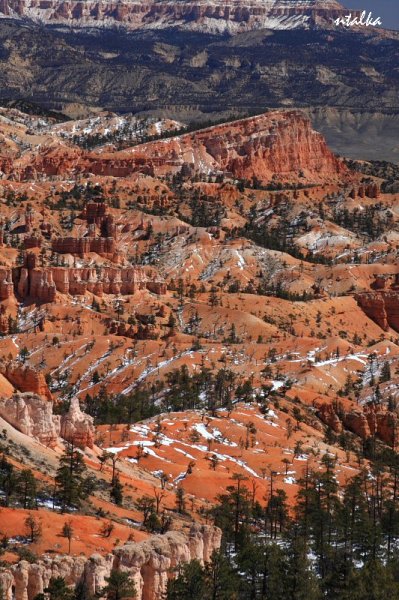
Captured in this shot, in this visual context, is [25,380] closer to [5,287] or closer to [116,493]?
[116,493]

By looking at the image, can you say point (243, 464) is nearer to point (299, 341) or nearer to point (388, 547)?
point (388, 547)

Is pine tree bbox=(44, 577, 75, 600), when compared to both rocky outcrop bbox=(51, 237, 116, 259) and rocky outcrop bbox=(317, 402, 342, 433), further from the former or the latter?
rocky outcrop bbox=(51, 237, 116, 259)

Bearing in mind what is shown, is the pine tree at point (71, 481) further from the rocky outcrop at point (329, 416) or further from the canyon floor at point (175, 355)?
the rocky outcrop at point (329, 416)

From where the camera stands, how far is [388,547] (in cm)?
6869

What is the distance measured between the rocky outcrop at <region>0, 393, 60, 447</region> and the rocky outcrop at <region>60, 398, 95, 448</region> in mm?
2097

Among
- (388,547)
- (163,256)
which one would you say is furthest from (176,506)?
(163,256)

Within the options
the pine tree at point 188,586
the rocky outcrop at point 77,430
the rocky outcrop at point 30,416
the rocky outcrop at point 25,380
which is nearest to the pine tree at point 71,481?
the rocky outcrop at point 30,416

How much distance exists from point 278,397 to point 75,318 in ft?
120

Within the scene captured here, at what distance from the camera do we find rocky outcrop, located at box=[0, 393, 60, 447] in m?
74.5

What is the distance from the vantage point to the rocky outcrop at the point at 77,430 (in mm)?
77625

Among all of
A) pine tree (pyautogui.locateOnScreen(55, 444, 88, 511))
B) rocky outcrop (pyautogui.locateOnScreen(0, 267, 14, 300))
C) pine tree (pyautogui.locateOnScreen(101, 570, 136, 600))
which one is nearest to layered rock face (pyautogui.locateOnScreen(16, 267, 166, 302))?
rocky outcrop (pyautogui.locateOnScreen(0, 267, 14, 300))

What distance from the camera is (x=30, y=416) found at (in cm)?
7469

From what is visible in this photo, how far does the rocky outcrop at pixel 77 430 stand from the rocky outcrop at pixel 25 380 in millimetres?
8029

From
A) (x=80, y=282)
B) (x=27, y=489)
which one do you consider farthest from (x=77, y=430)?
(x=80, y=282)
